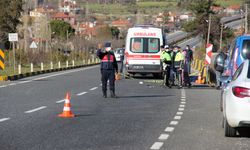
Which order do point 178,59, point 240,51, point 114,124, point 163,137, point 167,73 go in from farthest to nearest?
1. point 178,59
2. point 167,73
3. point 240,51
4. point 114,124
5. point 163,137

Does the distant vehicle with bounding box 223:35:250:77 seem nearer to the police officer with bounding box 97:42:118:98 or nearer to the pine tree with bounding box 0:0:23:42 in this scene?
the police officer with bounding box 97:42:118:98

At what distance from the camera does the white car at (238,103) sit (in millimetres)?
11805

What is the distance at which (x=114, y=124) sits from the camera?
1429 centimetres

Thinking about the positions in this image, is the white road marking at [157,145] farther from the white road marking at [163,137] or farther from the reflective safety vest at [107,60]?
the reflective safety vest at [107,60]

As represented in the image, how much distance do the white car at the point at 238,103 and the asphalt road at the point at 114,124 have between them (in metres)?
0.30

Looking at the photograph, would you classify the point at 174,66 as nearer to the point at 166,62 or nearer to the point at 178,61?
the point at 178,61

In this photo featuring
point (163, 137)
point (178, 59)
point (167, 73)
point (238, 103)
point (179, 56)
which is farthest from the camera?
point (178, 59)

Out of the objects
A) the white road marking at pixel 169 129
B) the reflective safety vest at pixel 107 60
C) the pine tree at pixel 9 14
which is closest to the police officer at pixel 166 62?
the reflective safety vest at pixel 107 60

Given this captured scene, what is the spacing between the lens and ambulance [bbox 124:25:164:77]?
37.6m

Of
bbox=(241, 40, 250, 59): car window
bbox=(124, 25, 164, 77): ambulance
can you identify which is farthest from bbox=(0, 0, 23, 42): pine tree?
bbox=(241, 40, 250, 59): car window

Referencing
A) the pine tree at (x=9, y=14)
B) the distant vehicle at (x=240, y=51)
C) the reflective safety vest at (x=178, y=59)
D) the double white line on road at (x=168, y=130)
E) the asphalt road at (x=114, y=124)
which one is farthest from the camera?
the pine tree at (x=9, y=14)

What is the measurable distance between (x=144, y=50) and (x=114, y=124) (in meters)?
23.6

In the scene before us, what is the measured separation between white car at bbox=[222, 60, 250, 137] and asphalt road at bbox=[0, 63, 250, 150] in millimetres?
298

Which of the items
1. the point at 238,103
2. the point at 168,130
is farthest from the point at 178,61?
the point at 238,103
